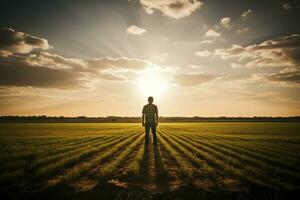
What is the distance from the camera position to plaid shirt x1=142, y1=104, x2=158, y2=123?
1214 centimetres

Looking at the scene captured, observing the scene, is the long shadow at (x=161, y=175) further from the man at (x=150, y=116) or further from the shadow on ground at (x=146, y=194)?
the man at (x=150, y=116)

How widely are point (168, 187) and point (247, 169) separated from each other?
325 centimetres

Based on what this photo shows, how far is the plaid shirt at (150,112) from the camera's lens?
1214 centimetres

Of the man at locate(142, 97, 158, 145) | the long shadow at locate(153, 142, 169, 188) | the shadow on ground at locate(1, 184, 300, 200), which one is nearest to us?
the shadow on ground at locate(1, 184, 300, 200)

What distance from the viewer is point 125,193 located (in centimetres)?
464

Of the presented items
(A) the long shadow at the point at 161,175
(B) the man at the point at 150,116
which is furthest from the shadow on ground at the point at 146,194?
(B) the man at the point at 150,116

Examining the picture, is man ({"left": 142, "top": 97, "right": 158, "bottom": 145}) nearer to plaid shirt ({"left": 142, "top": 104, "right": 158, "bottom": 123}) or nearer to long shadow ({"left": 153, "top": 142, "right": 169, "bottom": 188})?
plaid shirt ({"left": 142, "top": 104, "right": 158, "bottom": 123})

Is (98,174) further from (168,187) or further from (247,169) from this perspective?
(247,169)

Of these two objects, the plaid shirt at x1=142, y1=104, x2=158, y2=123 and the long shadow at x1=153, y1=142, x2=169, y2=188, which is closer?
the long shadow at x1=153, y1=142, x2=169, y2=188

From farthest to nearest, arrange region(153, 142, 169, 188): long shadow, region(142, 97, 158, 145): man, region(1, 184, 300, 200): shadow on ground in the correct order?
region(142, 97, 158, 145): man < region(153, 142, 169, 188): long shadow < region(1, 184, 300, 200): shadow on ground

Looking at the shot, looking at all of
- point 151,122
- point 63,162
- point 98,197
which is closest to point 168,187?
point 98,197

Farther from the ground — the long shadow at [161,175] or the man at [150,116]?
the man at [150,116]

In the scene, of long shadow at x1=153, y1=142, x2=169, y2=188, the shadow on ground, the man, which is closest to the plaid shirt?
the man

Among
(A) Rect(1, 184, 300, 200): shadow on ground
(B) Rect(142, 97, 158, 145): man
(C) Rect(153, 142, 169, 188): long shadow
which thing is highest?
(B) Rect(142, 97, 158, 145): man
